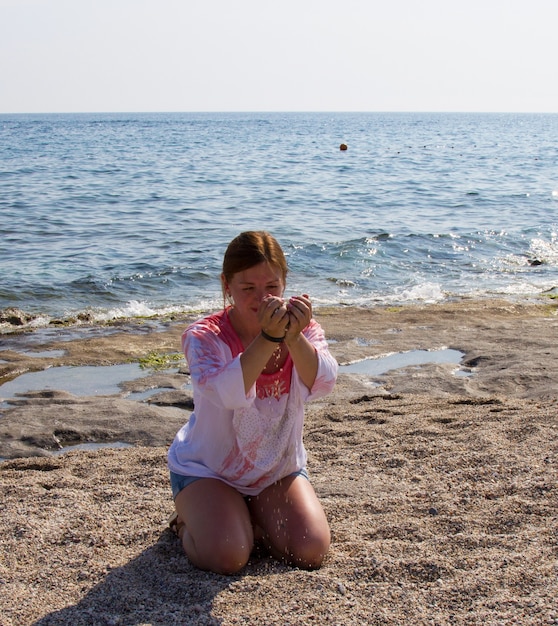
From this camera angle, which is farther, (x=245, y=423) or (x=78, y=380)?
(x=78, y=380)

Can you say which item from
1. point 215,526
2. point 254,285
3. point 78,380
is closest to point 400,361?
point 78,380

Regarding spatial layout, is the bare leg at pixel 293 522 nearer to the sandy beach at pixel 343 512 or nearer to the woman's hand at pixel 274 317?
the sandy beach at pixel 343 512

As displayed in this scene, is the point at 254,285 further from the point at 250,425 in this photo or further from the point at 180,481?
the point at 180,481

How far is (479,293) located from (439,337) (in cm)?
371

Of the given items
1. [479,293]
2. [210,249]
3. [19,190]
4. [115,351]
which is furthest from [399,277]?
[19,190]

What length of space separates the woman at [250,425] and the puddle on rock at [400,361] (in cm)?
355

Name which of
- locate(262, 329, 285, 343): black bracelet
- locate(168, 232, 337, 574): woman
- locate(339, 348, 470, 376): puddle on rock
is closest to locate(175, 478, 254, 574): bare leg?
locate(168, 232, 337, 574): woman

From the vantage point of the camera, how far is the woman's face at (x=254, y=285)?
10.8ft

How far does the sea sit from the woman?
6.63m

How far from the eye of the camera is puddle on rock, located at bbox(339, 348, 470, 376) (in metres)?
7.07

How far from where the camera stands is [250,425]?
11.2 ft

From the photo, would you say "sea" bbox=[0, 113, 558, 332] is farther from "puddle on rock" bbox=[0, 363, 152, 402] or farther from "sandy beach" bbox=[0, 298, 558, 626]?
"sandy beach" bbox=[0, 298, 558, 626]

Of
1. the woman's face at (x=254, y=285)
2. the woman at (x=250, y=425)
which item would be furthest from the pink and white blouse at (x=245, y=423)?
the woman's face at (x=254, y=285)

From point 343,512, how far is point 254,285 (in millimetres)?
1228
